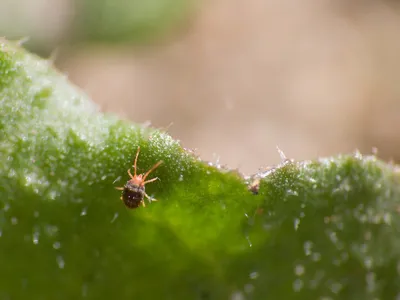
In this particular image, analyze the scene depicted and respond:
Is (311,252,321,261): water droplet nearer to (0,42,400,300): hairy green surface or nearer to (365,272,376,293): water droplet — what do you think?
(0,42,400,300): hairy green surface

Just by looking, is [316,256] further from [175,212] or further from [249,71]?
[249,71]

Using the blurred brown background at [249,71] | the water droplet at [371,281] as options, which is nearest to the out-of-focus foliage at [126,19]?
the blurred brown background at [249,71]

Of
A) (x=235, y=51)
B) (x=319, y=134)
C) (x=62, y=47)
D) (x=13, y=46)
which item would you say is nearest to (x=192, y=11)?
(x=235, y=51)

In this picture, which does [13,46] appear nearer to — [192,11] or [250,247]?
[250,247]

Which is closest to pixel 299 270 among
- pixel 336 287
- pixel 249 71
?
pixel 336 287

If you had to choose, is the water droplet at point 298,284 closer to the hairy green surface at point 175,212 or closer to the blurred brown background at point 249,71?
the hairy green surface at point 175,212
